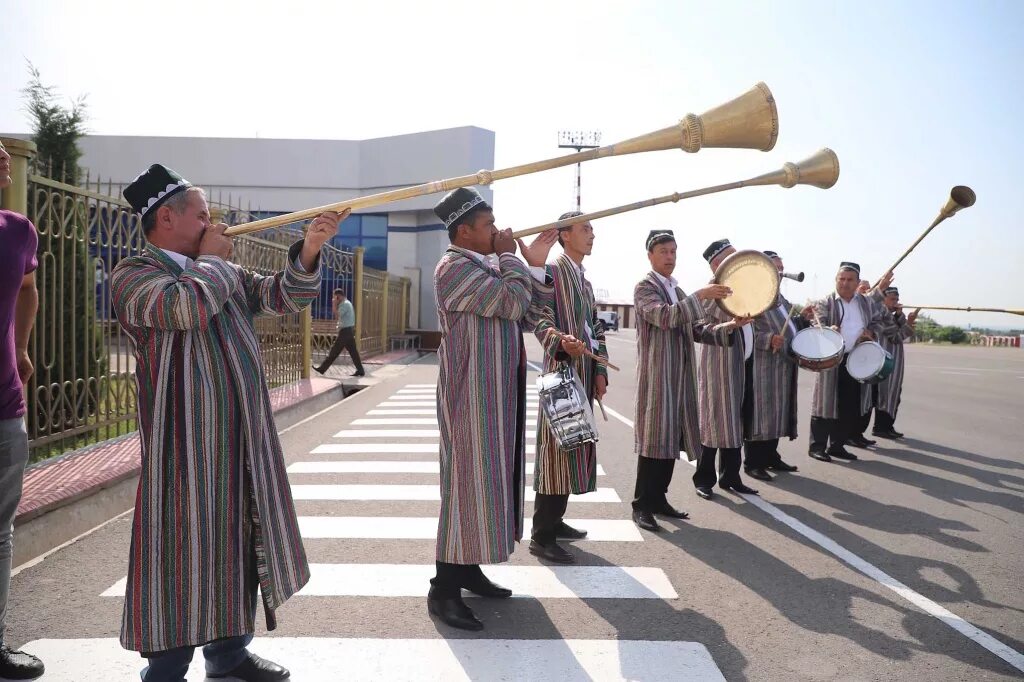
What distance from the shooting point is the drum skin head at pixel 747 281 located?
5215 mm

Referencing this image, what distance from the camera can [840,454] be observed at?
776 centimetres

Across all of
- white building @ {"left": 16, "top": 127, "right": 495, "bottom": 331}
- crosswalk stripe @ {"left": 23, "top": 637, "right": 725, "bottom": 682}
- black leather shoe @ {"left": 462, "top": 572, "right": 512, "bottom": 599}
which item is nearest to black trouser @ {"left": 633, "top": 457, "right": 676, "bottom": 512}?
black leather shoe @ {"left": 462, "top": 572, "right": 512, "bottom": 599}

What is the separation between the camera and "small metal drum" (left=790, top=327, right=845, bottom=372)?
6727 millimetres

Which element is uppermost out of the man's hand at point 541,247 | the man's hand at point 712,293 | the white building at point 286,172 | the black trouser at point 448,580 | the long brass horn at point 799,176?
the white building at point 286,172

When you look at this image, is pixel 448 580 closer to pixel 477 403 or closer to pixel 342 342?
pixel 477 403

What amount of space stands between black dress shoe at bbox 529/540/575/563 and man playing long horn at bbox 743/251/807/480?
2.74m

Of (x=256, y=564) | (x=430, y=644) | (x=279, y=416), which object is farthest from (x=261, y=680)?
(x=279, y=416)

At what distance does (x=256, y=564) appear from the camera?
2.74 m

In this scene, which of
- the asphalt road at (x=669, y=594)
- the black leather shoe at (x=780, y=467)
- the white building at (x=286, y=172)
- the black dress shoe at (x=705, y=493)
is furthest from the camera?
the white building at (x=286, y=172)

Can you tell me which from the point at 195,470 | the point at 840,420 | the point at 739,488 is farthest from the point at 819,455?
the point at 195,470

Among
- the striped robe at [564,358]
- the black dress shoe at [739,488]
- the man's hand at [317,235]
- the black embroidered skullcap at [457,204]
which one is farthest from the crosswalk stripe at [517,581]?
the black dress shoe at [739,488]

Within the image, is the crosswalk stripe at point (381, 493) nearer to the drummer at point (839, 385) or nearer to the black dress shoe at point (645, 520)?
the black dress shoe at point (645, 520)

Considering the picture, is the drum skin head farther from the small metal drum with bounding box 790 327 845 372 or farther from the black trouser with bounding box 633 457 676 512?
the small metal drum with bounding box 790 327 845 372

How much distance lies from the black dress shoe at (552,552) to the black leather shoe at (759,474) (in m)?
2.84
